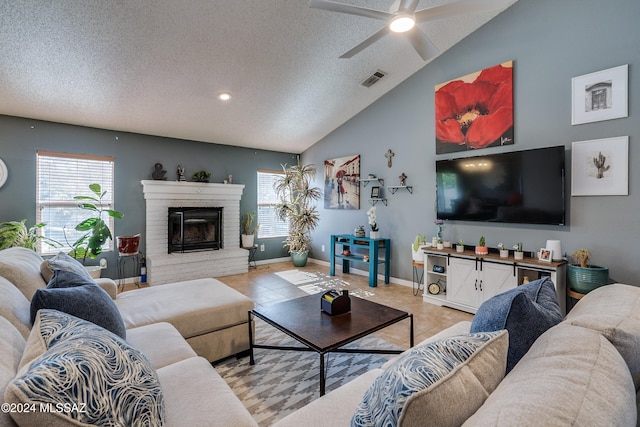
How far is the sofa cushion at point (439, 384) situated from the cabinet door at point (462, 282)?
2.92 meters

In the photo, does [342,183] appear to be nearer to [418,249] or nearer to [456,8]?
[418,249]

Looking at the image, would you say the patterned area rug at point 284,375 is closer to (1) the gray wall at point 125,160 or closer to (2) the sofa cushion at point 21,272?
(2) the sofa cushion at point 21,272

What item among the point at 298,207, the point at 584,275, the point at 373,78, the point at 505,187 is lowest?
the point at 584,275

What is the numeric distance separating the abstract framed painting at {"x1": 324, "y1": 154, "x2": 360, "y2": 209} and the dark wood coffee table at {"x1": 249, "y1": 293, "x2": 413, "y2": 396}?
315cm

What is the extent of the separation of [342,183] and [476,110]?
2.57 m

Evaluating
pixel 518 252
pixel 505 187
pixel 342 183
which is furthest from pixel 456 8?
pixel 342 183

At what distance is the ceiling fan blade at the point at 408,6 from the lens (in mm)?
2090

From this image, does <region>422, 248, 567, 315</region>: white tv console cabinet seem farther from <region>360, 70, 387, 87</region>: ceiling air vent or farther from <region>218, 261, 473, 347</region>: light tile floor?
<region>360, 70, 387, 87</region>: ceiling air vent

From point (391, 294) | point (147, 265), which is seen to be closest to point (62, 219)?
point (147, 265)

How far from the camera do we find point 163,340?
181cm

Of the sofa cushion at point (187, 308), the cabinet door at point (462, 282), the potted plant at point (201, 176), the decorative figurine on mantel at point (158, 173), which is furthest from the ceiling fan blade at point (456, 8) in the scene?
the decorative figurine on mantel at point (158, 173)

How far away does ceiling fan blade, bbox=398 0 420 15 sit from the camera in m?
2.09

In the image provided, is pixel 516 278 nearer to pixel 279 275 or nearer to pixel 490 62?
pixel 490 62

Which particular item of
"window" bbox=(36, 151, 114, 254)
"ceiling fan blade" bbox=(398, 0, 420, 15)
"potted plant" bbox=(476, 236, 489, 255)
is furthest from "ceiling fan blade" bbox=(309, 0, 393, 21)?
"window" bbox=(36, 151, 114, 254)
